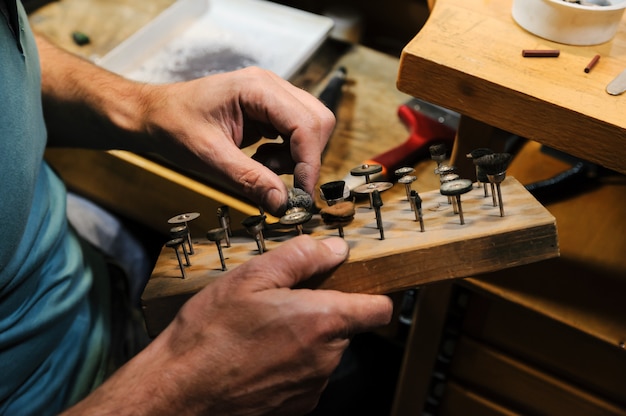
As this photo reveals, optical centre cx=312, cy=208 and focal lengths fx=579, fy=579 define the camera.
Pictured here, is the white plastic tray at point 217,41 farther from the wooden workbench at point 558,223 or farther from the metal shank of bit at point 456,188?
the metal shank of bit at point 456,188

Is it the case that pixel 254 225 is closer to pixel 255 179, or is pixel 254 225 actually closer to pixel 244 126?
pixel 255 179

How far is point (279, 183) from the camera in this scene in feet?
2.49

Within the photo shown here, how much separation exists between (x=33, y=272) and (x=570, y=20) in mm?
845

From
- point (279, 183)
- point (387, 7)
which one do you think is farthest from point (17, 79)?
point (387, 7)

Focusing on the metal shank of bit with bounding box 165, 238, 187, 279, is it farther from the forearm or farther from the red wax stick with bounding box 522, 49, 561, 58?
the red wax stick with bounding box 522, 49, 561, 58

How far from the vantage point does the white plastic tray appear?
136 centimetres

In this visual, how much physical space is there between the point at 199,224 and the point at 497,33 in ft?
2.31

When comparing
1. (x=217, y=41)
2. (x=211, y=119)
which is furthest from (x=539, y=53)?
(x=217, y=41)

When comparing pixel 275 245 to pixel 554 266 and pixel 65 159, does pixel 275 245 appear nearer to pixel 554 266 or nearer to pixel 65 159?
pixel 554 266

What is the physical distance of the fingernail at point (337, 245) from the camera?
0.64m

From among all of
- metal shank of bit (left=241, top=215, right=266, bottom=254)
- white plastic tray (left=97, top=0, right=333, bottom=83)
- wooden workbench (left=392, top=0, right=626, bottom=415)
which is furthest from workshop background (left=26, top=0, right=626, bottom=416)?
white plastic tray (left=97, top=0, right=333, bottom=83)

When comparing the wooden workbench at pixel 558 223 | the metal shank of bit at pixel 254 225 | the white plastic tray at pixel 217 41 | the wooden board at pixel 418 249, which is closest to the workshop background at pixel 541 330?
the wooden workbench at pixel 558 223

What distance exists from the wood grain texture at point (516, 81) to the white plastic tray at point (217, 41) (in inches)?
23.6

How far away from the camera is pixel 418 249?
2.05 ft
